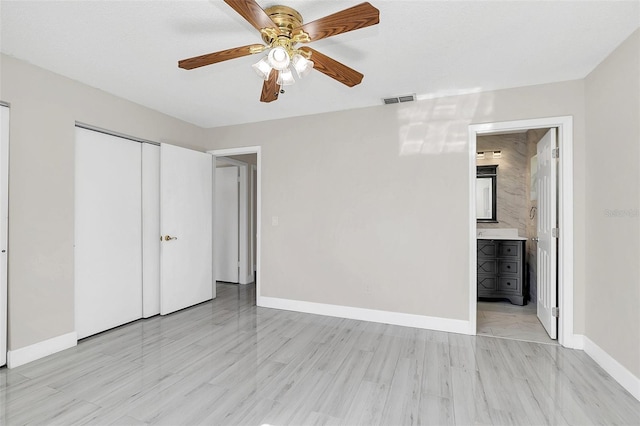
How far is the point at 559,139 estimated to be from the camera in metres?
2.95

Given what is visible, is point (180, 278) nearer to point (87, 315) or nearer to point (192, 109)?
point (87, 315)

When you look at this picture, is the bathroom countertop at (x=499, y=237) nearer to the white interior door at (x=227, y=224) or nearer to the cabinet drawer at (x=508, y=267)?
the cabinet drawer at (x=508, y=267)

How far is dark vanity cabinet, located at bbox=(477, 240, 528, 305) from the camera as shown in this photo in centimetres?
419

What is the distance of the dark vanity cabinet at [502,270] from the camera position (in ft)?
13.7

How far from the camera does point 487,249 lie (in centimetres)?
434

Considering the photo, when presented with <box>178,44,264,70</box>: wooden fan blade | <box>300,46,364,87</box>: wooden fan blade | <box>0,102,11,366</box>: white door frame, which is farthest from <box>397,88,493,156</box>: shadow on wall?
<box>0,102,11,366</box>: white door frame

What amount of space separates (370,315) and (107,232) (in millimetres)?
2988

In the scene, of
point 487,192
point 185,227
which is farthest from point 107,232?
point 487,192

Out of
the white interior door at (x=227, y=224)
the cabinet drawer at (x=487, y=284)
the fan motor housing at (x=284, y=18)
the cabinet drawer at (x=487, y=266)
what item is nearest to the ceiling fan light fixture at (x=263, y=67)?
the fan motor housing at (x=284, y=18)

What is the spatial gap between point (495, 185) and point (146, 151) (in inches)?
189

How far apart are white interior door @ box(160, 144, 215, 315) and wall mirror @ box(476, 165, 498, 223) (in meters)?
4.01

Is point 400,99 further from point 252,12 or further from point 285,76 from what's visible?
point 252,12

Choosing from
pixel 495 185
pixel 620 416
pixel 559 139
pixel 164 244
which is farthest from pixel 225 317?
pixel 495 185

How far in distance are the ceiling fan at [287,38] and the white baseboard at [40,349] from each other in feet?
8.56
